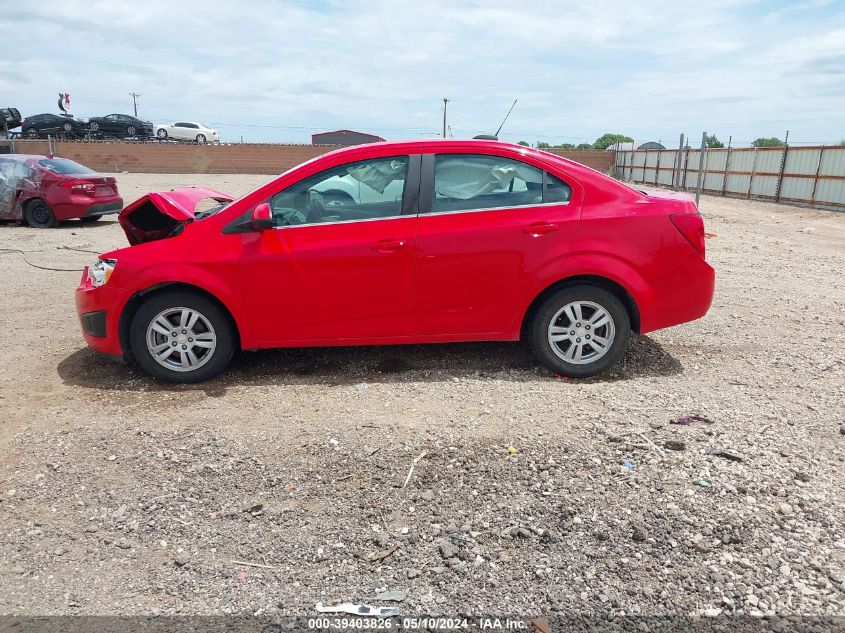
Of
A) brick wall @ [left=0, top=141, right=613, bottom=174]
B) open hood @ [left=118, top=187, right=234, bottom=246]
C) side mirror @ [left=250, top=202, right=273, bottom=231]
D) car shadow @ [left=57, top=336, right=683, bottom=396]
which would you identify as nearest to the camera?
side mirror @ [left=250, top=202, right=273, bottom=231]

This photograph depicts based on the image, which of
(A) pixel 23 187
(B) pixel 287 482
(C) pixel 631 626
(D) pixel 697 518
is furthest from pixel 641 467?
(A) pixel 23 187

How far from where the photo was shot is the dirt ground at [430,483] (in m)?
2.53

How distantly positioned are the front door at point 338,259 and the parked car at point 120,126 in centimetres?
4189

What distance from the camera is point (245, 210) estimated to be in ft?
14.5

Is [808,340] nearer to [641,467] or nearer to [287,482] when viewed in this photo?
[641,467]

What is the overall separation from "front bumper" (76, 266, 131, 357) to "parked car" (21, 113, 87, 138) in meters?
40.7

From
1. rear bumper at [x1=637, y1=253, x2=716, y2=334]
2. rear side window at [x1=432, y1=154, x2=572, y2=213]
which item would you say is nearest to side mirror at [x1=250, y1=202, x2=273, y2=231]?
rear side window at [x1=432, y1=154, x2=572, y2=213]

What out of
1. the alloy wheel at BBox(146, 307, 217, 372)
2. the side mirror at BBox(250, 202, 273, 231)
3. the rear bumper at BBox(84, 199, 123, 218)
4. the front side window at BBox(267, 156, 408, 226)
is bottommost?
the alloy wheel at BBox(146, 307, 217, 372)

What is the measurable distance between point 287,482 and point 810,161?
2317 centimetres

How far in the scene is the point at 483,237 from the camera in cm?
438

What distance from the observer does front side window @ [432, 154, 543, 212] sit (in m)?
4.47

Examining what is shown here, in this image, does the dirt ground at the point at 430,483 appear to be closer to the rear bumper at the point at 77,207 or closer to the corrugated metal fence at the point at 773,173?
the rear bumper at the point at 77,207

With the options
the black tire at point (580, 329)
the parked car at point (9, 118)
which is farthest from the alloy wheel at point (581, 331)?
the parked car at point (9, 118)

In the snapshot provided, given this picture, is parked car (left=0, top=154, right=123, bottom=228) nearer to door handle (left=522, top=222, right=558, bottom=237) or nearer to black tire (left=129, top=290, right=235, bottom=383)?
black tire (left=129, top=290, right=235, bottom=383)
